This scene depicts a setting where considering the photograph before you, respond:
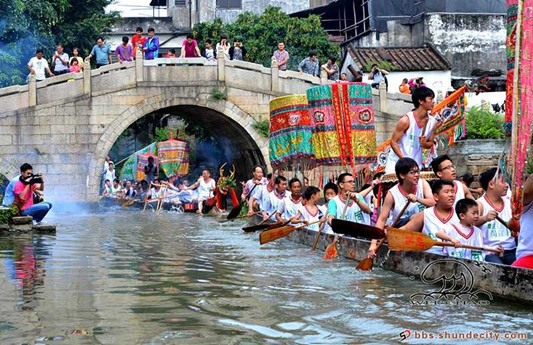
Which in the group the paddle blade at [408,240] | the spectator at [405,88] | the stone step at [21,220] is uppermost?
the spectator at [405,88]

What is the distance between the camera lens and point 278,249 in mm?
11773

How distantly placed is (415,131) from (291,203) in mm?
3687

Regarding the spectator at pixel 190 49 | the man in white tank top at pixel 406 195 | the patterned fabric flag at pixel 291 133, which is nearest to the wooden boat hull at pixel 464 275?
the man in white tank top at pixel 406 195

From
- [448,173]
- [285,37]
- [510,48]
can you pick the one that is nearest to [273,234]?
[448,173]

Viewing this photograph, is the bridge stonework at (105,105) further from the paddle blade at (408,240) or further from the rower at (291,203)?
the paddle blade at (408,240)

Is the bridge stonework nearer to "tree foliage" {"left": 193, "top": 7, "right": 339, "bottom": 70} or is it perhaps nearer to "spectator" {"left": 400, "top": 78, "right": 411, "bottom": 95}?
"spectator" {"left": 400, "top": 78, "right": 411, "bottom": 95}

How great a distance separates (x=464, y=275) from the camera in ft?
23.9

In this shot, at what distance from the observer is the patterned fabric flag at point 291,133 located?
17.2 metres

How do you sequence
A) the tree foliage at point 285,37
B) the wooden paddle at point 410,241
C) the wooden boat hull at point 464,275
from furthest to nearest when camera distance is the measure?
1. the tree foliage at point 285,37
2. the wooden paddle at point 410,241
3. the wooden boat hull at point 464,275

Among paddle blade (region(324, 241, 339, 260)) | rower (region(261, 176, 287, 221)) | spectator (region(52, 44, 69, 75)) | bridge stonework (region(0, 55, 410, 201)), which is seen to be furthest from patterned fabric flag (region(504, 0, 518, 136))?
spectator (region(52, 44, 69, 75))

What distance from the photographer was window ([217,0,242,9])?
36.5 m

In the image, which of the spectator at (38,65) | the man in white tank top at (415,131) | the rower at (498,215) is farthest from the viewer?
the spectator at (38,65)

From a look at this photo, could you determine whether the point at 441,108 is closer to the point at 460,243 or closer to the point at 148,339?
the point at 460,243

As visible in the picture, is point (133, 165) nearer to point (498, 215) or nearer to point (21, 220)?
point (21, 220)
